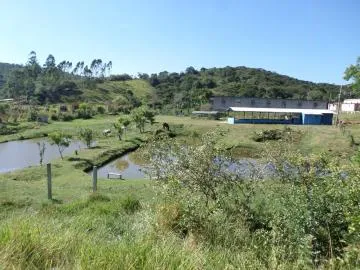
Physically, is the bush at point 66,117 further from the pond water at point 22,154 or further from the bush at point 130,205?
the bush at point 130,205

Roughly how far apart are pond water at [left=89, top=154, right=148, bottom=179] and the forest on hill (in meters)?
47.5

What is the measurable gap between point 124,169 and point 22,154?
11.4 meters

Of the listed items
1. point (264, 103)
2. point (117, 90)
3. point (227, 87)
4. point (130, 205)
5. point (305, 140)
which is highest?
point (227, 87)

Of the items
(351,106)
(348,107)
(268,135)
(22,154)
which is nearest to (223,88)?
(348,107)

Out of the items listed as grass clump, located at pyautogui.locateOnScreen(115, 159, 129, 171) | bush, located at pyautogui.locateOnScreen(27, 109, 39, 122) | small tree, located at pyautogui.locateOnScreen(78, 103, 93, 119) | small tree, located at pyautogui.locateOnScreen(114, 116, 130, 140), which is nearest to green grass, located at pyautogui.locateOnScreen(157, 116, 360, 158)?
grass clump, located at pyautogui.locateOnScreen(115, 159, 129, 171)

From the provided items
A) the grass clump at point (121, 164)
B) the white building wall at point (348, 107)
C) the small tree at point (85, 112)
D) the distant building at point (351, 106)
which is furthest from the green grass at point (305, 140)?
the white building wall at point (348, 107)

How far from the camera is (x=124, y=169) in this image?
32.2 meters

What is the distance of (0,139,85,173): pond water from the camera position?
33.1 m

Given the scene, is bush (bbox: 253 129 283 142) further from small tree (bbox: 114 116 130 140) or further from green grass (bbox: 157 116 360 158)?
small tree (bbox: 114 116 130 140)

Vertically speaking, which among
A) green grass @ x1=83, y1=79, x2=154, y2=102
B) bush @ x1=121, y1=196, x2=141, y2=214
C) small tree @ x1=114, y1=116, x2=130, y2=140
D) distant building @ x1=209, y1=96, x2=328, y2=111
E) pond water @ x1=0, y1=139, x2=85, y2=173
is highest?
green grass @ x1=83, y1=79, x2=154, y2=102

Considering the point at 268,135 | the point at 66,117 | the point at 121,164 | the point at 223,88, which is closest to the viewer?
the point at 121,164

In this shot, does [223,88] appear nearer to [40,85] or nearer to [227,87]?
[227,87]

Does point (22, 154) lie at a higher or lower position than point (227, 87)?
lower

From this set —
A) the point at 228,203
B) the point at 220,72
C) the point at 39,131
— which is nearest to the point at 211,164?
the point at 228,203
